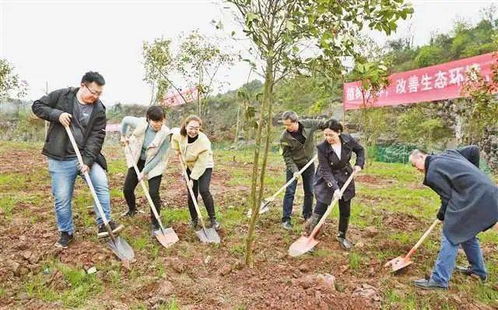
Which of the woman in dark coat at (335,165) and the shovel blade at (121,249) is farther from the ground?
the woman in dark coat at (335,165)

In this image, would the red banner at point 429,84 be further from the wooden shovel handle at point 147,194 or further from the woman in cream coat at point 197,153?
the wooden shovel handle at point 147,194

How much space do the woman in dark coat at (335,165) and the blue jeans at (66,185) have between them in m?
2.32

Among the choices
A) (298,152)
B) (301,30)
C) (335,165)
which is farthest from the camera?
(298,152)

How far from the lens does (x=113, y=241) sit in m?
4.11

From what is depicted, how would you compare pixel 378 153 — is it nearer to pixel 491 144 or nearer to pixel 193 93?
pixel 491 144

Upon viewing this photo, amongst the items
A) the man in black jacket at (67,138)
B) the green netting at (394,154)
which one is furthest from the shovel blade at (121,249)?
the green netting at (394,154)

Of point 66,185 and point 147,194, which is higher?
point 66,185

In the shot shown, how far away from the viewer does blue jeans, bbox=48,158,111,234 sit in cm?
393

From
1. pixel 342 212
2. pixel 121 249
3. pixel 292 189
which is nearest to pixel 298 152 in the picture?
pixel 292 189

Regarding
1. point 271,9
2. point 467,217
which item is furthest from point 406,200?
point 271,9

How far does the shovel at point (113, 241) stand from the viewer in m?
3.88

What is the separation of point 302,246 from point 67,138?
8.66 ft

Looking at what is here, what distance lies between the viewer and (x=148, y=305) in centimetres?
316

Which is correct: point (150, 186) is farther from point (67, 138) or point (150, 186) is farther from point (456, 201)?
point (456, 201)
